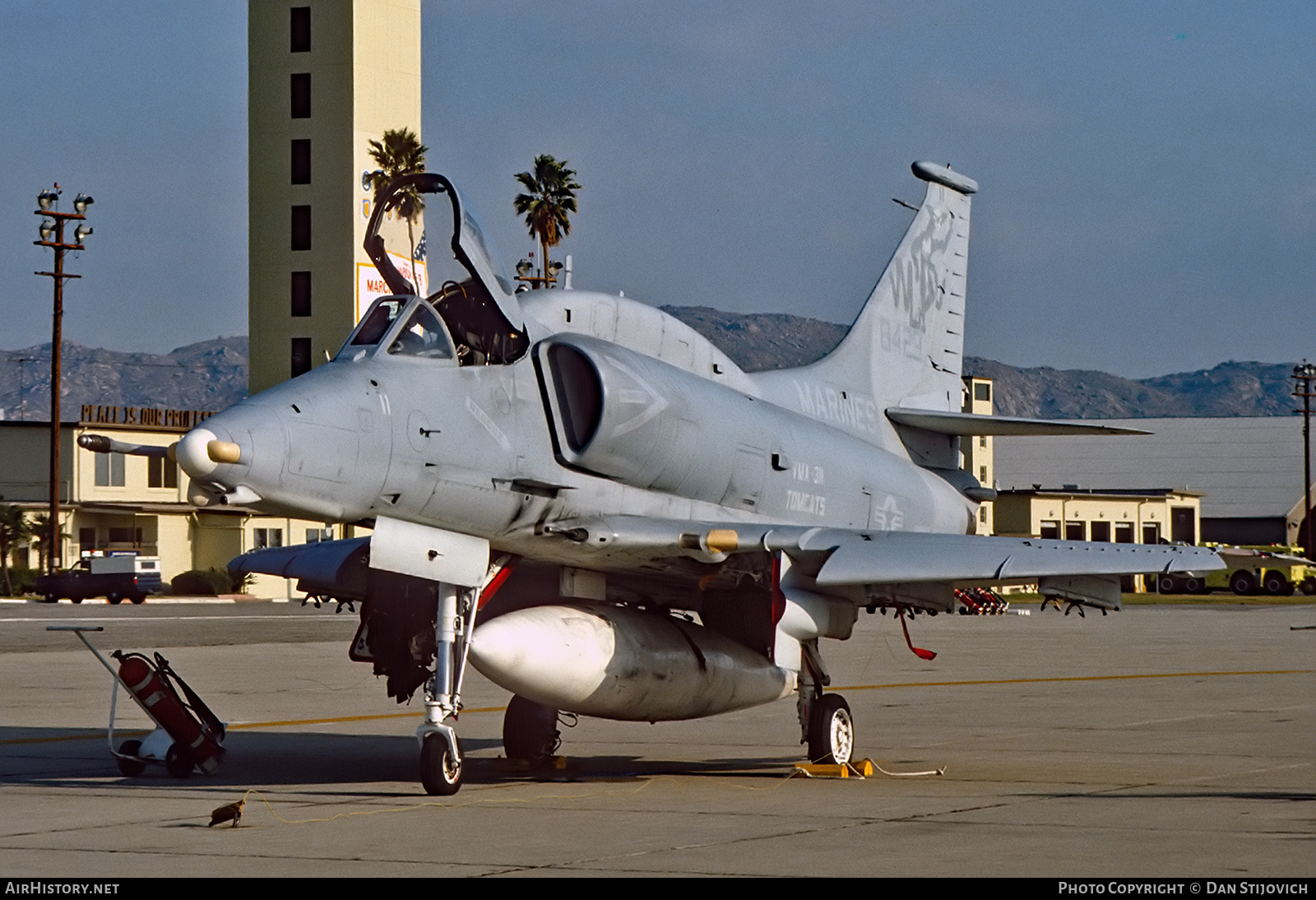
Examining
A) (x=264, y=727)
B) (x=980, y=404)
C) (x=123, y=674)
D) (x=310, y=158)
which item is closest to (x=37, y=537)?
(x=310, y=158)

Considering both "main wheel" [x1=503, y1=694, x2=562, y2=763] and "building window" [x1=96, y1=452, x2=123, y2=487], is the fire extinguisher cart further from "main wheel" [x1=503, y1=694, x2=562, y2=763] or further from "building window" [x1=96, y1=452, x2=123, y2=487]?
"building window" [x1=96, y1=452, x2=123, y2=487]

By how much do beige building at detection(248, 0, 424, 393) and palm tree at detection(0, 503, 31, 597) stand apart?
1068 centimetres

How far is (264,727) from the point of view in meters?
19.4

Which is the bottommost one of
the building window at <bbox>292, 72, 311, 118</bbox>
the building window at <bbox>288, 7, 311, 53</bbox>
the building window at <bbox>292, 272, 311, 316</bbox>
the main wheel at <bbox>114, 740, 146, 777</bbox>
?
the main wheel at <bbox>114, 740, 146, 777</bbox>

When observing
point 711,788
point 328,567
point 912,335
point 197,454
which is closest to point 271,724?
point 328,567

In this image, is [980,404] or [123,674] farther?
[980,404]

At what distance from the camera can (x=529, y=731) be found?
50.9 ft

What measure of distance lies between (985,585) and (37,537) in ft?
212

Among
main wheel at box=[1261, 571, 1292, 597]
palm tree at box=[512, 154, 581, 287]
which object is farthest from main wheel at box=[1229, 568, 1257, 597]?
palm tree at box=[512, 154, 581, 287]

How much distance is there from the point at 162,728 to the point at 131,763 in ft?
1.24

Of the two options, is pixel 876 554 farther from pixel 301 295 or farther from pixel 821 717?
pixel 301 295

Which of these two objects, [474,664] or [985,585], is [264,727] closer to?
[474,664]

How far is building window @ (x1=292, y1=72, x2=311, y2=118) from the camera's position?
73062 millimetres

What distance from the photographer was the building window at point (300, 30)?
72.8m
